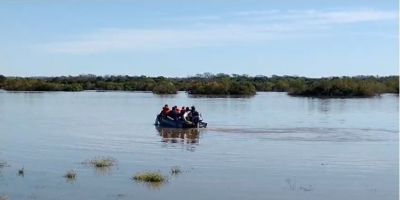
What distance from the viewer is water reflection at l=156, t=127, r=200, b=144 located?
96.7 ft

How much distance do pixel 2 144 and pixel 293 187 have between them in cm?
1382

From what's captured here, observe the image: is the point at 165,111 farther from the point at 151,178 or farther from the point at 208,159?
the point at 151,178

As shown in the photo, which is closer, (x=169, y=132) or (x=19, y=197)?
(x=19, y=197)

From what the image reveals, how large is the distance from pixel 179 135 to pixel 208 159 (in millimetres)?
9937

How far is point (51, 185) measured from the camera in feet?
55.1

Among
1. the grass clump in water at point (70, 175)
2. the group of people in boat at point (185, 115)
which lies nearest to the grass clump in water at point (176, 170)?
the grass clump in water at point (70, 175)

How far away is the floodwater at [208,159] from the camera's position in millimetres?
16406

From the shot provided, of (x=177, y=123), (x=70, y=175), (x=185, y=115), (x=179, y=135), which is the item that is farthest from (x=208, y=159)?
(x=185, y=115)

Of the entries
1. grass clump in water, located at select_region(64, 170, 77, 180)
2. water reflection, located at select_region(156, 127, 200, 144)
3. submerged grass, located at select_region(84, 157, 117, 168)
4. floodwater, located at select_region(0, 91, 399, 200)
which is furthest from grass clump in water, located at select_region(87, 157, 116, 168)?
water reflection, located at select_region(156, 127, 200, 144)

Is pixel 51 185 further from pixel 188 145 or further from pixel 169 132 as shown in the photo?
pixel 169 132

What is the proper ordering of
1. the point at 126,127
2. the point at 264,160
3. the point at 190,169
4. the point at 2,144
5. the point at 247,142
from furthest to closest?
the point at 126,127 → the point at 247,142 → the point at 2,144 → the point at 264,160 → the point at 190,169

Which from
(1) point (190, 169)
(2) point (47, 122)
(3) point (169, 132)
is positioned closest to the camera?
(1) point (190, 169)

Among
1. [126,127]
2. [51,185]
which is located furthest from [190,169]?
[126,127]

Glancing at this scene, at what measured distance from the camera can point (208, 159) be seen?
22.5m
